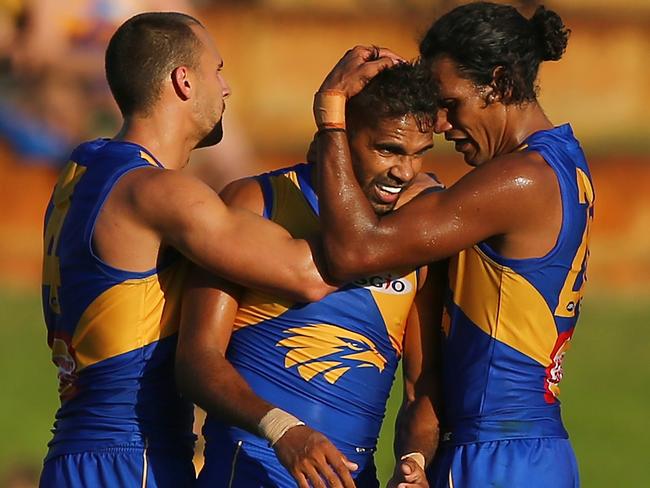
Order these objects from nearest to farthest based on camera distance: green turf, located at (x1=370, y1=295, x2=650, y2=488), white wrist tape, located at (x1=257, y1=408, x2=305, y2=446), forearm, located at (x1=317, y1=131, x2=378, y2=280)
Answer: white wrist tape, located at (x1=257, y1=408, x2=305, y2=446), forearm, located at (x1=317, y1=131, x2=378, y2=280), green turf, located at (x1=370, y1=295, x2=650, y2=488)

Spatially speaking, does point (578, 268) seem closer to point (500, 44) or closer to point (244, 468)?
point (500, 44)

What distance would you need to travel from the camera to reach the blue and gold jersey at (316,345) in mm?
Answer: 4934

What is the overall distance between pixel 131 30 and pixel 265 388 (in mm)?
1389

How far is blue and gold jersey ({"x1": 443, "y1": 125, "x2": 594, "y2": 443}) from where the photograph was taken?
4.96 metres

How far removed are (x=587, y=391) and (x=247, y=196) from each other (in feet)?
29.0

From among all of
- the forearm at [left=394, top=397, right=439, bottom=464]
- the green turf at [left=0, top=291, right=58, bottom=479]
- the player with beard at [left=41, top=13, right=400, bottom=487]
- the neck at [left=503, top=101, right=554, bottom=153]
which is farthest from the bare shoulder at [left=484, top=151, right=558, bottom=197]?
the green turf at [left=0, top=291, right=58, bottom=479]

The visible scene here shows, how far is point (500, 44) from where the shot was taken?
500 cm

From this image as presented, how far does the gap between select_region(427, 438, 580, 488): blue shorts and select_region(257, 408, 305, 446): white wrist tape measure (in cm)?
68

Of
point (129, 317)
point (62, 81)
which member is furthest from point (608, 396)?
point (129, 317)

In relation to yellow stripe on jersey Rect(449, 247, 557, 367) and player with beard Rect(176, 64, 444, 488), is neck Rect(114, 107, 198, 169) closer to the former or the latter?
player with beard Rect(176, 64, 444, 488)

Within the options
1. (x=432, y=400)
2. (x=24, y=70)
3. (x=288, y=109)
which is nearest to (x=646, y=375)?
(x=288, y=109)

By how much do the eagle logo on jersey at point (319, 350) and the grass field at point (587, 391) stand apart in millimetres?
5962

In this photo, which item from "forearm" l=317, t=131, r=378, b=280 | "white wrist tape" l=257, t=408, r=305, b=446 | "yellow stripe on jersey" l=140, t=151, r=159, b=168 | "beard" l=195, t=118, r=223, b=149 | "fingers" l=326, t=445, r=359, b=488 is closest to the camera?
"fingers" l=326, t=445, r=359, b=488

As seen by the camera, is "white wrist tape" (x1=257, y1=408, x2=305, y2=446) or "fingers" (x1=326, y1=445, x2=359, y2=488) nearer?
"fingers" (x1=326, y1=445, x2=359, y2=488)
